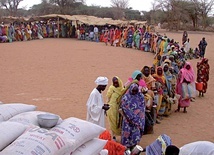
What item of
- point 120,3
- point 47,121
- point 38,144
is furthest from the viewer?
point 120,3

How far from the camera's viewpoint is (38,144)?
10.4ft

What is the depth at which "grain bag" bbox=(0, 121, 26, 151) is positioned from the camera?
3350 millimetres

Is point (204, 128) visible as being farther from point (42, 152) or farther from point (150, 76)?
point (42, 152)

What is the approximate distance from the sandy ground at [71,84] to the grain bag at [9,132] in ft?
10.4

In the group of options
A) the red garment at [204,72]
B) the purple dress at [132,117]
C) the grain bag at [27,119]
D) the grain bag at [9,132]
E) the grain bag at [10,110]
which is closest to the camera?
the grain bag at [9,132]

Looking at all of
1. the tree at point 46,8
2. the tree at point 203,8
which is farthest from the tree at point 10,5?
the tree at point 203,8

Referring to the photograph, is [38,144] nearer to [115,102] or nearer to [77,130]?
[77,130]

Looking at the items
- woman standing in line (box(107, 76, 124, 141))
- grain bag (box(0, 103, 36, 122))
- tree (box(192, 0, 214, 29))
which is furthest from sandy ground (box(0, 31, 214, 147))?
tree (box(192, 0, 214, 29))

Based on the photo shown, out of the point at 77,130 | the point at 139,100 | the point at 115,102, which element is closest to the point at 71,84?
the point at 115,102

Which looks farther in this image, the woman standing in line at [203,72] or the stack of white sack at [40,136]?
the woman standing in line at [203,72]

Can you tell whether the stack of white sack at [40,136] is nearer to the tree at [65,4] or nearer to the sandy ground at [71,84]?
the sandy ground at [71,84]

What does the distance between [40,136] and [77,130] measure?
0.65 meters

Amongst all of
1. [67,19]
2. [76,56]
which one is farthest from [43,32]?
[76,56]

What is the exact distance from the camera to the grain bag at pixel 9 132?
335 cm
